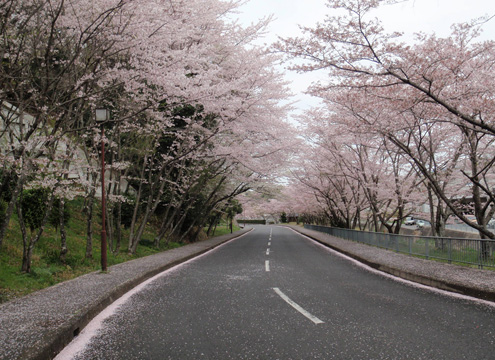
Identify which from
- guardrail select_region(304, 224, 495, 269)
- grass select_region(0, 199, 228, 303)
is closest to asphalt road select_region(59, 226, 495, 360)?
grass select_region(0, 199, 228, 303)

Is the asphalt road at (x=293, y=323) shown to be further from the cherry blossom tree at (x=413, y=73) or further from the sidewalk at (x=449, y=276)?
the cherry blossom tree at (x=413, y=73)

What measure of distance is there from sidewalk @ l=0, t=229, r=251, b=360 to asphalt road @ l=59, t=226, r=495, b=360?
36 centimetres

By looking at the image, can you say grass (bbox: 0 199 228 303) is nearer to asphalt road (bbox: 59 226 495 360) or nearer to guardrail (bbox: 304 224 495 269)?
asphalt road (bbox: 59 226 495 360)

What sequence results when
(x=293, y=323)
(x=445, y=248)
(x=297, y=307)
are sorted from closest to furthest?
(x=293, y=323) < (x=297, y=307) < (x=445, y=248)

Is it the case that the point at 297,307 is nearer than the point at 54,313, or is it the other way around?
the point at 54,313

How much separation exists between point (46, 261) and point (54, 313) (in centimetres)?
551

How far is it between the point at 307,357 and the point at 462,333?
233cm

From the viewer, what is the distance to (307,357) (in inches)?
149

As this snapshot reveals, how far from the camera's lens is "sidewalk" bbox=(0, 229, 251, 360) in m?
3.93

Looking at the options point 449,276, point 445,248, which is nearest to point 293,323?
point 449,276

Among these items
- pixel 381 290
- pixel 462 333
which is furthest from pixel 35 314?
pixel 381 290

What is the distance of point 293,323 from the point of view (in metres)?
5.01

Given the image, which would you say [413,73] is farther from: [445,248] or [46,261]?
[46,261]

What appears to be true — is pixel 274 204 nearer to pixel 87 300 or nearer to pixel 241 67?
pixel 241 67
